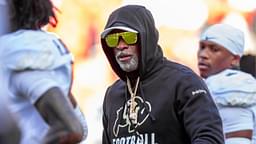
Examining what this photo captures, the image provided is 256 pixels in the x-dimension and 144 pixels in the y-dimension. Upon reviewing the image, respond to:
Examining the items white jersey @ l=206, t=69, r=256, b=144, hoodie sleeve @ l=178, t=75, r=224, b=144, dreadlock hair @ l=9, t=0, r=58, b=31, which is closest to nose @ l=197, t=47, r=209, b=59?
white jersey @ l=206, t=69, r=256, b=144

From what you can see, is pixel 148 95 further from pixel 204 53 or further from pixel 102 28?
pixel 102 28

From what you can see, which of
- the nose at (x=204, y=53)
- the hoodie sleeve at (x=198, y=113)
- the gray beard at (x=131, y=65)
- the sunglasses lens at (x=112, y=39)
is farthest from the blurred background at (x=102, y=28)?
the hoodie sleeve at (x=198, y=113)

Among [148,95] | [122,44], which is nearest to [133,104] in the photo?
[148,95]

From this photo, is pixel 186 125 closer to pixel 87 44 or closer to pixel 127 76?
pixel 127 76

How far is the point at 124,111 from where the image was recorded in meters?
3.77

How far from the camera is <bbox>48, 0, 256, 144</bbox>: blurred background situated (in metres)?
6.63

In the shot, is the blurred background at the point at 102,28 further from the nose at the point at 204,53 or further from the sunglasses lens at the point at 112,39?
the sunglasses lens at the point at 112,39

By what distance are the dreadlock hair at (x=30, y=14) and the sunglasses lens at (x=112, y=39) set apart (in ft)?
2.75

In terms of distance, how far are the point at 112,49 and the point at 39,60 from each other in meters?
1.15

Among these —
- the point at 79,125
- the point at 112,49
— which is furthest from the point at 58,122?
the point at 112,49

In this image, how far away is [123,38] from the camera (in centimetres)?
371

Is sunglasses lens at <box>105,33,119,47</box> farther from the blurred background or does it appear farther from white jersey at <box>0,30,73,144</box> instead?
the blurred background

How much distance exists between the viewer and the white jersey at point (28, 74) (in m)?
2.69

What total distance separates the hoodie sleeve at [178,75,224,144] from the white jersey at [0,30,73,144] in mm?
871
